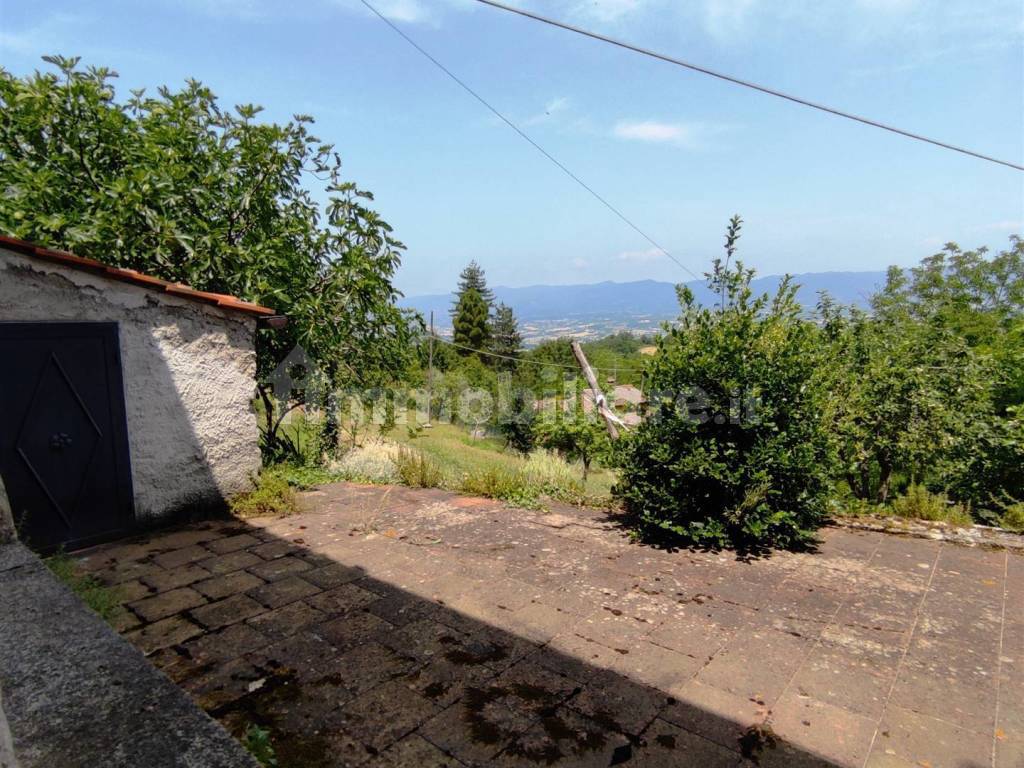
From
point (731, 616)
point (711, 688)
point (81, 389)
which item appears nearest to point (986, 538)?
point (731, 616)

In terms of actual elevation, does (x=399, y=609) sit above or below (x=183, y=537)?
above

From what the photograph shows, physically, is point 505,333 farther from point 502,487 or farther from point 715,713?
point 715,713

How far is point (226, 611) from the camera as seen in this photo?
10.6 feet

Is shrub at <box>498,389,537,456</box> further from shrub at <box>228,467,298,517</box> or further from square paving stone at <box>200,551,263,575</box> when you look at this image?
square paving stone at <box>200,551,263,575</box>

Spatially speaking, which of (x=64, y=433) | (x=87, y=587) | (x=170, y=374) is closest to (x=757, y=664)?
(x=87, y=587)

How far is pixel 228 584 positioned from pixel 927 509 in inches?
232

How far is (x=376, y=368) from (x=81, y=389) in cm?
371

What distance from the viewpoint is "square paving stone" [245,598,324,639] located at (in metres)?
2.98

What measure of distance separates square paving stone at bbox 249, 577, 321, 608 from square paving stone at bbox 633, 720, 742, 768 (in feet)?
7.32

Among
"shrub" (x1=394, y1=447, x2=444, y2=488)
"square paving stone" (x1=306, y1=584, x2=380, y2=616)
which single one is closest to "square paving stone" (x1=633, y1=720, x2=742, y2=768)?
"square paving stone" (x1=306, y1=584, x2=380, y2=616)

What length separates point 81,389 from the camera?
4.32 meters

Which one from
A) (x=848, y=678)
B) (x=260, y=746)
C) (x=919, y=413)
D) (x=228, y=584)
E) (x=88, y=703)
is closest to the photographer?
(x=88, y=703)

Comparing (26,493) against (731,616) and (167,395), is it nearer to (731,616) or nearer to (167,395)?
(167,395)

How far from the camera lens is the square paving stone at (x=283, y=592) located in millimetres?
3352
